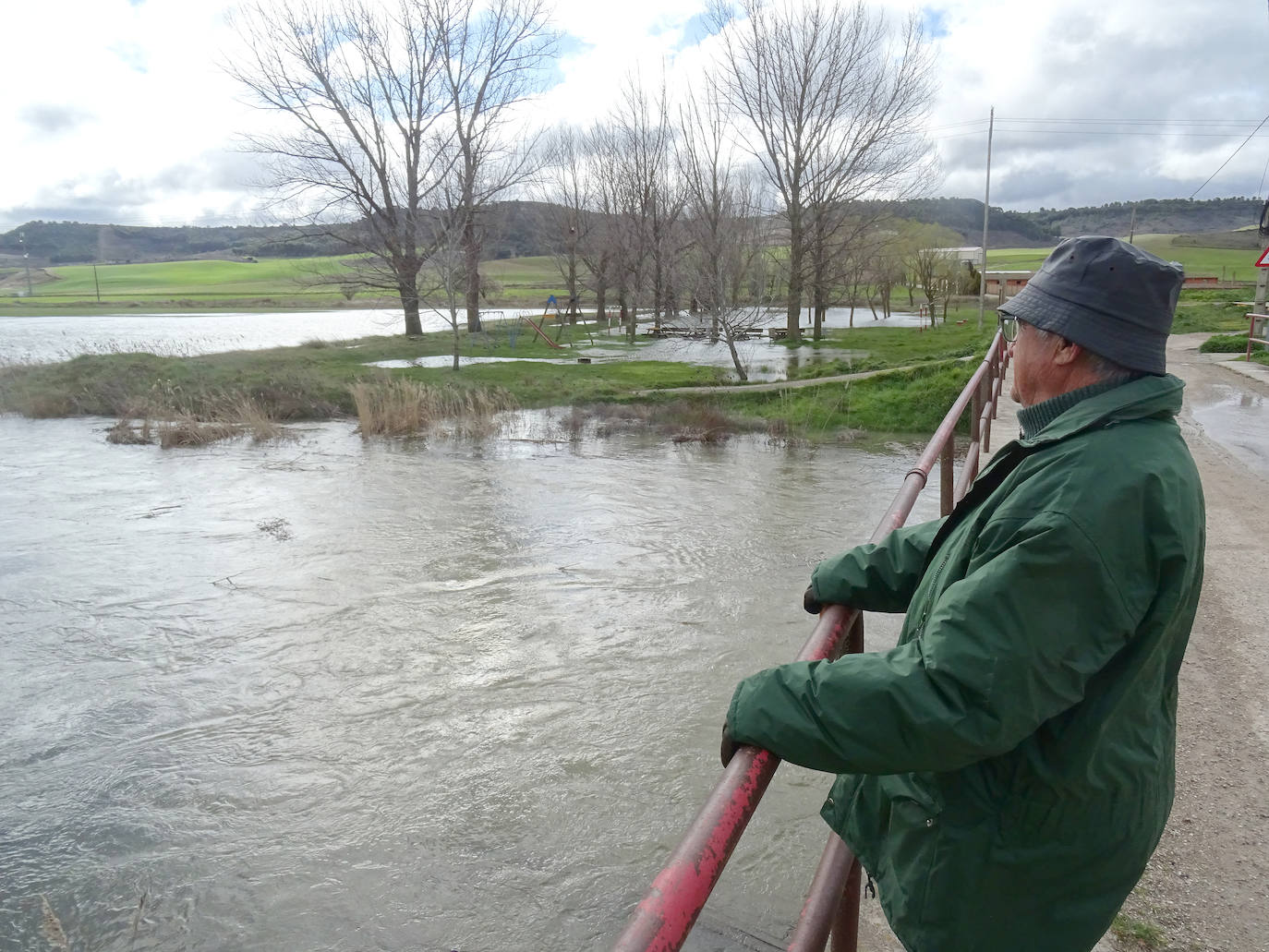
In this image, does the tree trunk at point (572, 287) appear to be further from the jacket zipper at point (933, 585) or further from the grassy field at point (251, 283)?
the jacket zipper at point (933, 585)

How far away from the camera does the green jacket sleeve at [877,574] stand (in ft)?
6.65

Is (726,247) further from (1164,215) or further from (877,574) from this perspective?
(1164,215)

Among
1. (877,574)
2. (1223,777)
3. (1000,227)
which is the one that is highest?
(1000,227)

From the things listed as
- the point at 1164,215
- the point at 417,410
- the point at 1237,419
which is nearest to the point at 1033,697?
the point at 1237,419

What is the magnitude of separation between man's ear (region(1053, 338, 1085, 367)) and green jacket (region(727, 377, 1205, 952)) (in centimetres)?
12

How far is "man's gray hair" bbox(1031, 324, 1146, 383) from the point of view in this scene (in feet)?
5.40

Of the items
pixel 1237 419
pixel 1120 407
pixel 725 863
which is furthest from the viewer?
pixel 1237 419

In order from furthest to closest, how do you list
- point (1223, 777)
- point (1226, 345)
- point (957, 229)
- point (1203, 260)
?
1. point (957, 229)
2. point (1203, 260)
3. point (1226, 345)
4. point (1223, 777)

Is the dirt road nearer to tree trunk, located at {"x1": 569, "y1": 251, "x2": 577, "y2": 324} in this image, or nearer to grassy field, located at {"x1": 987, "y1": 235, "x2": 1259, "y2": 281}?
tree trunk, located at {"x1": 569, "y1": 251, "x2": 577, "y2": 324}

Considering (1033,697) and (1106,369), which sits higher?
(1106,369)

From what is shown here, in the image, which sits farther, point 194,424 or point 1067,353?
point 194,424

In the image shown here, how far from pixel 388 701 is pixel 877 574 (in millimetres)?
5615

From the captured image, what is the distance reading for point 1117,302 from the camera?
1626 mm

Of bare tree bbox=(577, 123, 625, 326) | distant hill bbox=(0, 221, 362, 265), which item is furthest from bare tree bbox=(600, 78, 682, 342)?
distant hill bbox=(0, 221, 362, 265)
